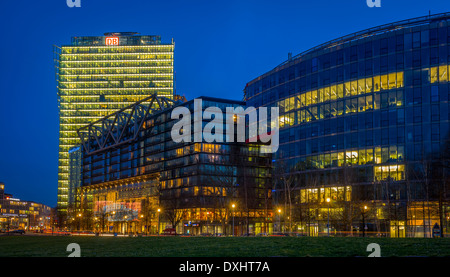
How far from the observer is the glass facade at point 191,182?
411 feet

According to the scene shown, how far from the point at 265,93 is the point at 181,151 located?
1334 inches

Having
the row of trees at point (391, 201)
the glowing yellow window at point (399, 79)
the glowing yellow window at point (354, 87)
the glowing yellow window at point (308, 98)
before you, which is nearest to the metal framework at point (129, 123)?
the glowing yellow window at point (308, 98)

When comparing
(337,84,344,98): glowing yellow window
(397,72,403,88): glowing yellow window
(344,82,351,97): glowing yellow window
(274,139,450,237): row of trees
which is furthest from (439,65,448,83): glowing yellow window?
(337,84,344,98): glowing yellow window

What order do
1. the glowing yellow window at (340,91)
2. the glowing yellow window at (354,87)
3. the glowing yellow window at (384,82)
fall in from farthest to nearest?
the glowing yellow window at (340,91), the glowing yellow window at (354,87), the glowing yellow window at (384,82)

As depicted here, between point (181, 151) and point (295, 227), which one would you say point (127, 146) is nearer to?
point (181, 151)

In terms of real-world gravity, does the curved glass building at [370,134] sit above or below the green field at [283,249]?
above

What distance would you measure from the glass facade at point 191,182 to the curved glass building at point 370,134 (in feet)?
65.5

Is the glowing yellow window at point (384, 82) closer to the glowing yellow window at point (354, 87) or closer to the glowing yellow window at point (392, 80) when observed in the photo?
the glowing yellow window at point (392, 80)

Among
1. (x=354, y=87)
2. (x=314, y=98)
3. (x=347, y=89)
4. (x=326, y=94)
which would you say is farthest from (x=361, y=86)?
(x=314, y=98)

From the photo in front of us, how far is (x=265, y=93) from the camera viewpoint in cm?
11250

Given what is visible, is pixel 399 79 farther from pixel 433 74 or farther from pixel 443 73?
pixel 443 73

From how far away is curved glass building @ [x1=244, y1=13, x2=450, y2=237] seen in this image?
83.1 m

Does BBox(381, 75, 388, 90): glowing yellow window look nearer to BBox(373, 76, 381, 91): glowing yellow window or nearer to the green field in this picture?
BBox(373, 76, 381, 91): glowing yellow window

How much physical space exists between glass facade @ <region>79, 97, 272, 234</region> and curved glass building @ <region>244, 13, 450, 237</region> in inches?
786
